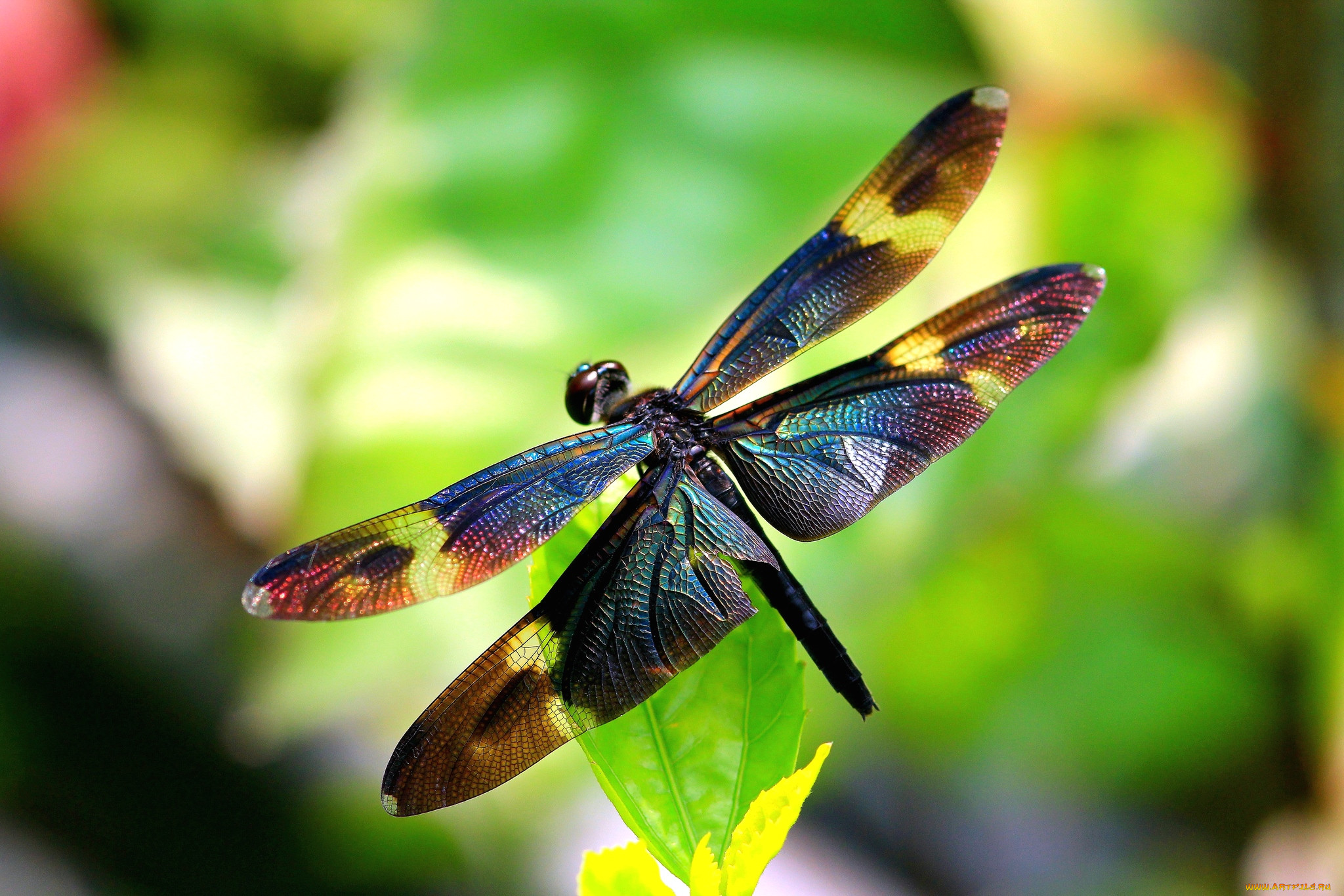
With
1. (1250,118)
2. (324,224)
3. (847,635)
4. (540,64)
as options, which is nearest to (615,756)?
(847,635)

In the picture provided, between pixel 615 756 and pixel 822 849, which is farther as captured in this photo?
pixel 822 849

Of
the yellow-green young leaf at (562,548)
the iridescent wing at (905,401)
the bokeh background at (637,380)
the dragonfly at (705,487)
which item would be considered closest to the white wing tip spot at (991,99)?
the dragonfly at (705,487)

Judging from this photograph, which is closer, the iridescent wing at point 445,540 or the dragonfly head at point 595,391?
the iridescent wing at point 445,540

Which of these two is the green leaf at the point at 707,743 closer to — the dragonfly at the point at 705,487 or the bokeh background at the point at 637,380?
the dragonfly at the point at 705,487

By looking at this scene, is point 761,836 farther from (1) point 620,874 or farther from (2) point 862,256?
(2) point 862,256

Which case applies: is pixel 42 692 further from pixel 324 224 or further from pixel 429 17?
pixel 429 17

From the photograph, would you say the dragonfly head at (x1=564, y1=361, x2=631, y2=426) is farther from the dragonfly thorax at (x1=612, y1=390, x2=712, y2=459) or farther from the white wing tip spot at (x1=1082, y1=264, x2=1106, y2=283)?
the white wing tip spot at (x1=1082, y1=264, x2=1106, y2=283)
